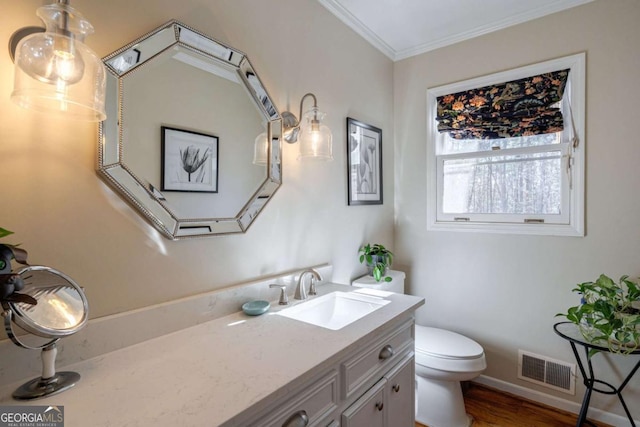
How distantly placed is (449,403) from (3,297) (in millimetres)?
2106

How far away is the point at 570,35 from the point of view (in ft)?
6.52

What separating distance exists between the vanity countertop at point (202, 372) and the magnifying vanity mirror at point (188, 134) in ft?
1.37

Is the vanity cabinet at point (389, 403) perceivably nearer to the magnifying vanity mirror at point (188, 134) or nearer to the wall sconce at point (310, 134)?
the magnifying vanity mirror at point (188, 134)

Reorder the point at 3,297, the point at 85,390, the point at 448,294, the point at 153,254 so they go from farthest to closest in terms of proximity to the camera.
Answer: the point at 448,294, the point at 153,254, the point at 85,390, the point at 3,297

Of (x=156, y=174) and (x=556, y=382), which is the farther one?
(x=556, y=382)

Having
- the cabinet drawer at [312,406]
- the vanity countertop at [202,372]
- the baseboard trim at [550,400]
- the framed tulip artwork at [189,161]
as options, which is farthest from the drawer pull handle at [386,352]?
the baseboard trim at [550,400]

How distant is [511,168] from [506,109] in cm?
40

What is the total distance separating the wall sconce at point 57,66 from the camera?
77 centimetres

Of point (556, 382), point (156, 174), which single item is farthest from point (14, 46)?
point (556, 382)

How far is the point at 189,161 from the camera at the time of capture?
4.13 feet

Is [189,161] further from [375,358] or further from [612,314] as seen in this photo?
[612,314]

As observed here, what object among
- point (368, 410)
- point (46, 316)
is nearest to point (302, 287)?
point (368, 410)

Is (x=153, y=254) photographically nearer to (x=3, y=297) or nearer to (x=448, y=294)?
(x=3, y=297)

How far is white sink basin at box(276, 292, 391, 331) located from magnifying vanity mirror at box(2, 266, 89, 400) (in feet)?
2.56
